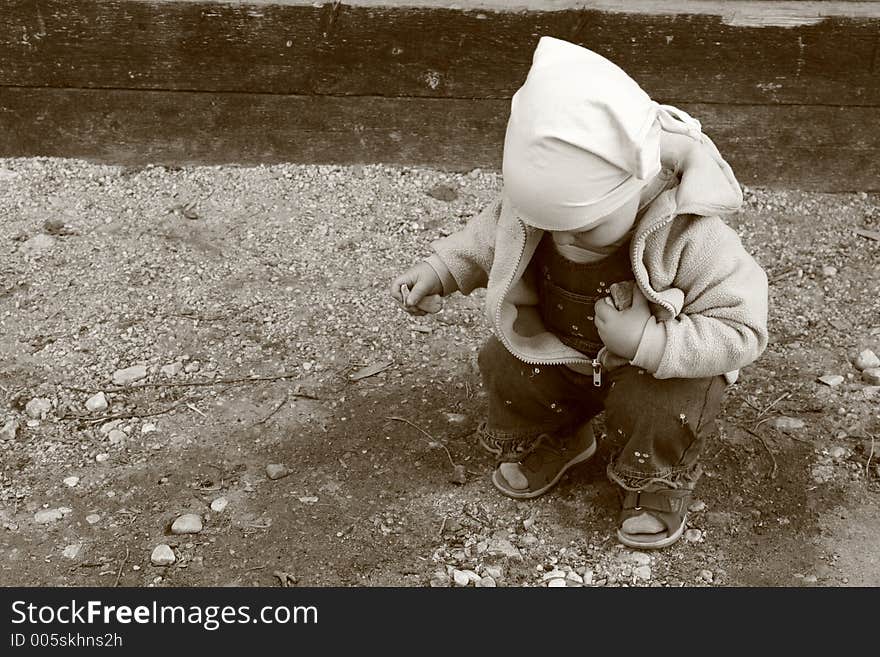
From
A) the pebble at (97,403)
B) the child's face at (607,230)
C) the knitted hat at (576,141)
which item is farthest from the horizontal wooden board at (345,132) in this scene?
the knitted hat at (576,141)

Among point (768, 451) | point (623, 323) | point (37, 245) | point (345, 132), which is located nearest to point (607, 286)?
point (623, 323)

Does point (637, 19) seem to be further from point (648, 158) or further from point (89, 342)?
point (89, 342)

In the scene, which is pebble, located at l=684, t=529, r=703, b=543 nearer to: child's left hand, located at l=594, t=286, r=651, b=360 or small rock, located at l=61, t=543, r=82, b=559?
child's left hand, located at l=594, t=286, r=651, b=360

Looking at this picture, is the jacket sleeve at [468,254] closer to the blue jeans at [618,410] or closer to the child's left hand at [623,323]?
the blue jeans at [618,410]

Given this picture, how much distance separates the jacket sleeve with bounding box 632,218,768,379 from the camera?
2016 millimetres

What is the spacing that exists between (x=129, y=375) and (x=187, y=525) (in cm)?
60

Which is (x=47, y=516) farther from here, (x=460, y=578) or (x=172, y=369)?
(x=460, y=578)

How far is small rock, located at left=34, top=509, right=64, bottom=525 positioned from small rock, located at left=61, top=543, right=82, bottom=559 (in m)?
0.10

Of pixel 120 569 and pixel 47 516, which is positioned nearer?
pixel 120 569

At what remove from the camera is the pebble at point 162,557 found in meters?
2.29

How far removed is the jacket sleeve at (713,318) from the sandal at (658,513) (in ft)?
1.25

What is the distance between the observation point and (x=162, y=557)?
7.51 ft
